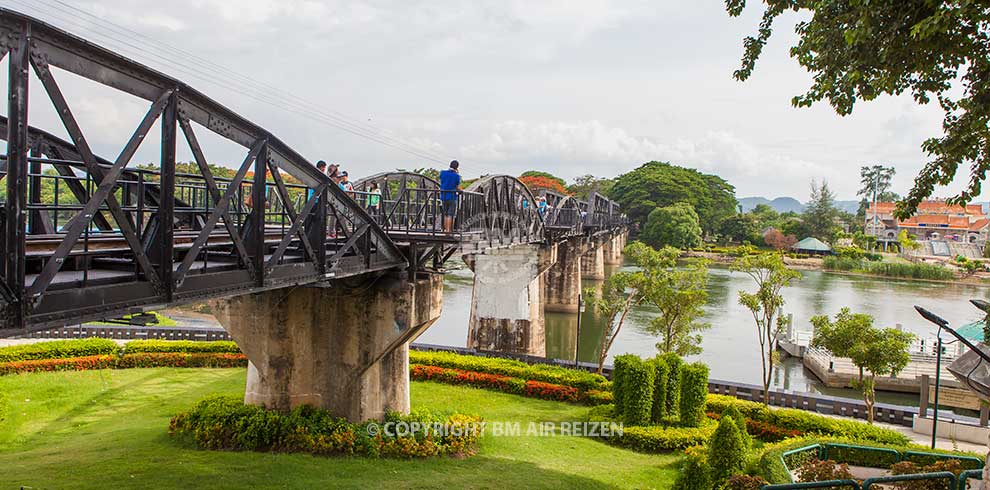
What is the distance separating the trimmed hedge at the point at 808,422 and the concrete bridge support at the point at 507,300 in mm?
14092

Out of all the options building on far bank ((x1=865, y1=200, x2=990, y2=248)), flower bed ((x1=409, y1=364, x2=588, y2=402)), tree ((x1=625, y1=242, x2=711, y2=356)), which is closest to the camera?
flower bed ((x1=409, y1=364, x2=588, y2=402))

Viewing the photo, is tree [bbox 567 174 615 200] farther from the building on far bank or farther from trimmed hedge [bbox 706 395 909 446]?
trimmed hedge [bbox 706 395 909 446]

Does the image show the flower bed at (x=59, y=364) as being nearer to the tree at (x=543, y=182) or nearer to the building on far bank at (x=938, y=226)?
the tree at (x=543, y=182)

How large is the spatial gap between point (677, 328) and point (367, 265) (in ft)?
47.9

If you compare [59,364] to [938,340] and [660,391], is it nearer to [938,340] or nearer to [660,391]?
[660,391]

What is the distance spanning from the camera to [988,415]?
57.1 ft

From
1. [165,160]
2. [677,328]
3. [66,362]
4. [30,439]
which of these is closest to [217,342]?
[66,362]

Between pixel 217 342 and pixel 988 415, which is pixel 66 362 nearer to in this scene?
pixel 217 342

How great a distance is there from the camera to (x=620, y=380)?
16.6m

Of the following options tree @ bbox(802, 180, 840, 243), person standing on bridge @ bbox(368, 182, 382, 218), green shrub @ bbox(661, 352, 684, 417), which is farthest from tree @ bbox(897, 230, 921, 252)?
person standing on bridge @ bbox(368, 182, 382, 218)

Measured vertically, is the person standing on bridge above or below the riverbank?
above

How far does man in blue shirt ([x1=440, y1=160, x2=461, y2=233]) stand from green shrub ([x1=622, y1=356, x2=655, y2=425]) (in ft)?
17.9

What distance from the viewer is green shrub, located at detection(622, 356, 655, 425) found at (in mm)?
16109

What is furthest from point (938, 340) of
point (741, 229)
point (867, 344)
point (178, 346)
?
point (741, 229)
